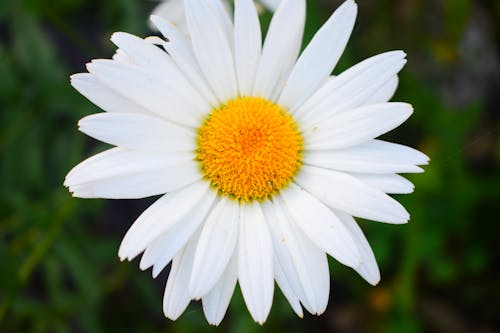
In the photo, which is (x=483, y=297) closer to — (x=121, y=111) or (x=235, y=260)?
(x=235, y=260)

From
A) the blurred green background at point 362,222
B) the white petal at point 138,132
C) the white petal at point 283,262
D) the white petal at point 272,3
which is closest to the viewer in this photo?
the white petal at point 138,132

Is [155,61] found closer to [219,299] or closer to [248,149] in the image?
[248,149]

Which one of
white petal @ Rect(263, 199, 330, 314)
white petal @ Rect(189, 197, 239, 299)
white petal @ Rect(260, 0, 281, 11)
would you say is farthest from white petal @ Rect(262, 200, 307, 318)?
white petal @ Rect(260, 0, 281, 11)

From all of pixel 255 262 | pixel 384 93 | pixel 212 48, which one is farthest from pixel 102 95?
pixel 384 93

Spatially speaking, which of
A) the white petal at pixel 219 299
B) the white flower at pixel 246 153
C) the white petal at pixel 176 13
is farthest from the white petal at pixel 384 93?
the white petal at pixel 176 13

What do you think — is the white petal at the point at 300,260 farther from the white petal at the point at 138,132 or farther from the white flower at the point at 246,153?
the white petal at the point at 138,132

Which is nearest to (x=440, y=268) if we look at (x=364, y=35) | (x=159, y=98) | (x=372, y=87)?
(x=364, y=35)

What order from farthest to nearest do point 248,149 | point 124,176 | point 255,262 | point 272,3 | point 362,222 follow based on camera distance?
point 362,222
point 272,3
point 248,149
point 255,262
point 124,176

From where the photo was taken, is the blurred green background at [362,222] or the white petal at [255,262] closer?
the white petal at [255,262]
